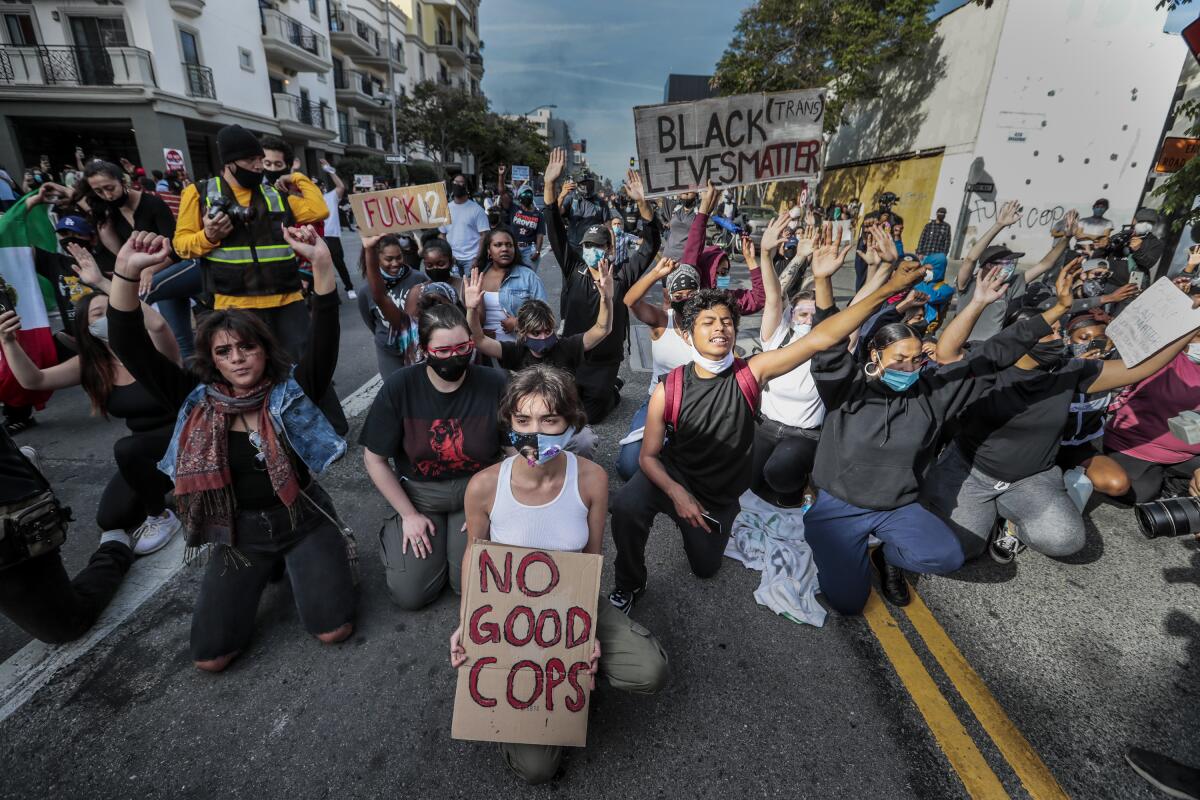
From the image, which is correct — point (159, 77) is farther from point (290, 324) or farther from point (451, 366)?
point (451, 366)

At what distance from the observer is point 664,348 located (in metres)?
4.53

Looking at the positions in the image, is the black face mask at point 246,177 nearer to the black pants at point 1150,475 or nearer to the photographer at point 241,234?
the photographer at point 241,234

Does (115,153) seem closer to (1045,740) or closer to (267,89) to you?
(267,89)

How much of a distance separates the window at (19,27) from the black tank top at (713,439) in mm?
29327

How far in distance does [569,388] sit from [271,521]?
1.67 m

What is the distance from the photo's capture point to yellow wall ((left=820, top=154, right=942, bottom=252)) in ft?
58.1

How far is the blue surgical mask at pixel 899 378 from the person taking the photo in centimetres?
294

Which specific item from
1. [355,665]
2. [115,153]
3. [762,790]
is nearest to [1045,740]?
[762,790]

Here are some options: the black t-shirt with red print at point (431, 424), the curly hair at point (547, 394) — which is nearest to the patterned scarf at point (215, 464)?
the black t-shirt with red print at point (431, 424)

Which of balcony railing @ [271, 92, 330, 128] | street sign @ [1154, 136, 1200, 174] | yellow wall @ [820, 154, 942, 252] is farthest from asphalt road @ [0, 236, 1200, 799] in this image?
balcony railing @ [271, 92, 330, 128]

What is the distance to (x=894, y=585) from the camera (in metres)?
3.17

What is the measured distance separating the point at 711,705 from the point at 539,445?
1360 millimetres

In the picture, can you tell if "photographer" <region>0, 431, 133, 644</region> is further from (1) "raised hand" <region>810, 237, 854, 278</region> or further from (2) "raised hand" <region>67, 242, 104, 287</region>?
(1) "raised hand" <region>810, 237, 854, 278</region>

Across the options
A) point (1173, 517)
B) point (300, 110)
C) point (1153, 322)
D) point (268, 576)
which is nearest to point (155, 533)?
point (268, 576)
